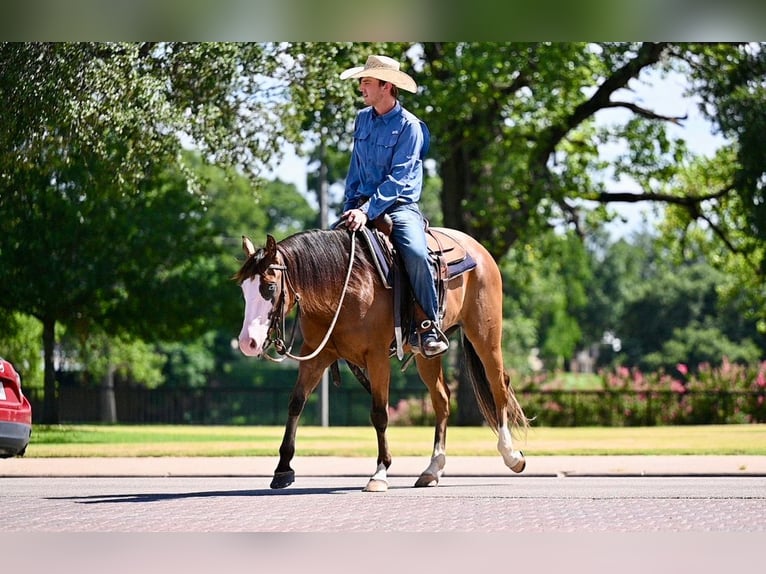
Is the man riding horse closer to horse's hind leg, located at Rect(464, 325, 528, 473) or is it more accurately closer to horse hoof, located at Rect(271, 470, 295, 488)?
horse's hind leg, located at Rect(464, 325, 528, 473)

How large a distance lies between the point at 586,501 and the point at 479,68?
1706cm

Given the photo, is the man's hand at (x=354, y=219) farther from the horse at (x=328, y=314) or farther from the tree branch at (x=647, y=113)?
the tree branch at (x=647, y=113)

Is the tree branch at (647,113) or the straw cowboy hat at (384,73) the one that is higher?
the tree branch at (647,113)

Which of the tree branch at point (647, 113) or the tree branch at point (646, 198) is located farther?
the tree branch at point (646, 198)

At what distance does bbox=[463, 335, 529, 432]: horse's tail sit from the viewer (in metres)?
13.2

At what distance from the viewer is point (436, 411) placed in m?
13.1

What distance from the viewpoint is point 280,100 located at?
71.4ft

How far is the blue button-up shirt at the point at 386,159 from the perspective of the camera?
38.9ft

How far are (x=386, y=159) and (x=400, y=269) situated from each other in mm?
953

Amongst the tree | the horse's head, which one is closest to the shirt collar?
the horse's head

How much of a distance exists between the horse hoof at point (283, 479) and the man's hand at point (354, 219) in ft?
6.80

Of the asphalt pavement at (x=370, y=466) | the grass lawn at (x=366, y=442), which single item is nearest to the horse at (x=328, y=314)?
the asphalt pavement at (x=370, y=466)

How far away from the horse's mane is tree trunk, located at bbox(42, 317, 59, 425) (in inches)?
721
